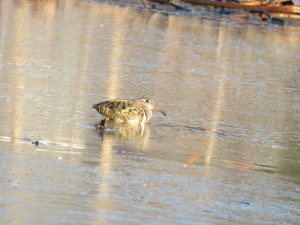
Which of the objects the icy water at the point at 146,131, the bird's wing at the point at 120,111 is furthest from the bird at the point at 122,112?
the icy water at the point at 146,131

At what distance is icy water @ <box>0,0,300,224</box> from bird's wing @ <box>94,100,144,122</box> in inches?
7.0

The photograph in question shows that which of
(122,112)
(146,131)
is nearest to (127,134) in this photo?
(146,131)

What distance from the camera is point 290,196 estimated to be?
572 cm

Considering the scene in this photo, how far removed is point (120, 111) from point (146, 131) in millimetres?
502

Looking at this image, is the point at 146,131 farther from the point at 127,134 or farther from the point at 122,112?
the point at 122,112

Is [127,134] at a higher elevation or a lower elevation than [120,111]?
lower

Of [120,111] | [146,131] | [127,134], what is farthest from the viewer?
[120,111]

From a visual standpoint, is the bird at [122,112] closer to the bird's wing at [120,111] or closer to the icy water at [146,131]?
the bird's wing at [120,111]

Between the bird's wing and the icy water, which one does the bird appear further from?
the icy water

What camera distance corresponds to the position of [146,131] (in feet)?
25.6

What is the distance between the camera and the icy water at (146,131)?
508 centimetres

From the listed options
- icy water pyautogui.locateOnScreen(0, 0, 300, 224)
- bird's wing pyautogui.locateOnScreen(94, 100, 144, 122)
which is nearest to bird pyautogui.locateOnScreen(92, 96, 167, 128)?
bird's wing pyautogui.locateOnScreen(94, 100, 144, 122)

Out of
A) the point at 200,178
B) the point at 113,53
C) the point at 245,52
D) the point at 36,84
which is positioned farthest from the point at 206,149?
the point at 245,52

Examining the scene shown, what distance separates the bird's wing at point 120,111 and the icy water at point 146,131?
0.18 meters
